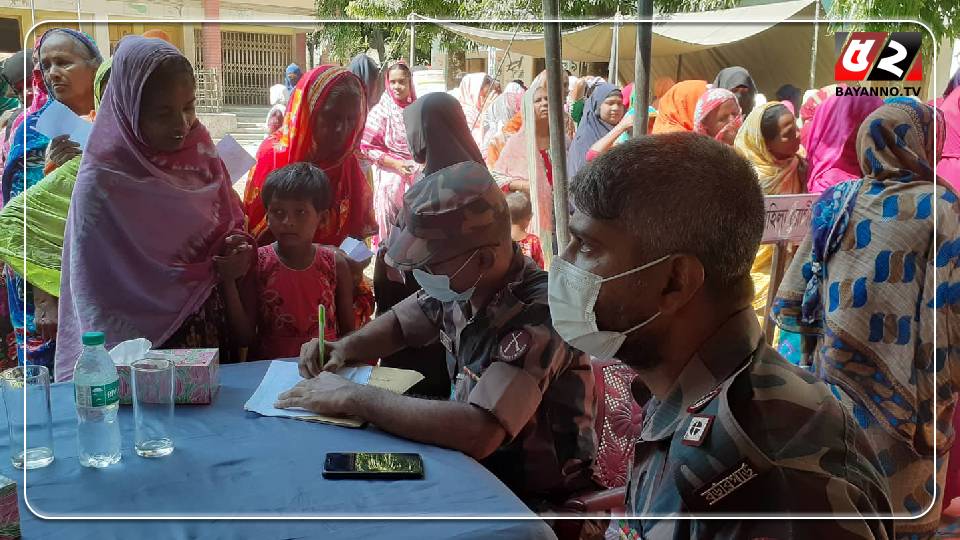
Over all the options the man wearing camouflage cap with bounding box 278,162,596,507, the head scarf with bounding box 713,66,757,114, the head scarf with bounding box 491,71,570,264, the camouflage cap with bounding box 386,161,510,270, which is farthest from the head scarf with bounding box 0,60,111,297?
the head scarf with bounding box 713,66,757,114

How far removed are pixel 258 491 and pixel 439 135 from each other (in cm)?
108

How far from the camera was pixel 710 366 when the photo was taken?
104 centimetres

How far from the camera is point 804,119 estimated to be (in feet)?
8.40

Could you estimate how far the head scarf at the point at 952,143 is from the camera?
2869 mm

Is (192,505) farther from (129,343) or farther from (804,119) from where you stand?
(804,119)

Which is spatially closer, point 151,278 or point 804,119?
point 151,278

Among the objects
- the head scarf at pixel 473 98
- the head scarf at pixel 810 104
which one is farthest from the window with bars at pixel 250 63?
the head scarf at pixel 810 104

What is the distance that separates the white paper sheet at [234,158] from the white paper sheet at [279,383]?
62 centimetres

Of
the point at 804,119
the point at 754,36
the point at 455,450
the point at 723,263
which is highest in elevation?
the point at 754,36

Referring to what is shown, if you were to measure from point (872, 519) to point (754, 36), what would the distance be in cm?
153

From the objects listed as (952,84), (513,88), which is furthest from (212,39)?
(952,84)

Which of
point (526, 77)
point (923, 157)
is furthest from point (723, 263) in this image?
point (923, 157)

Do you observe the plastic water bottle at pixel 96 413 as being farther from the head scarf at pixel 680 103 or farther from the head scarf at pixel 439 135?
the head scarf at pixel 680 103

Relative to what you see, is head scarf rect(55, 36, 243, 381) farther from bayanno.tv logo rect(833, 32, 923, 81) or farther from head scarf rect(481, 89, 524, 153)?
bayanno.tv logo rect(833, 32, 923, 81)
